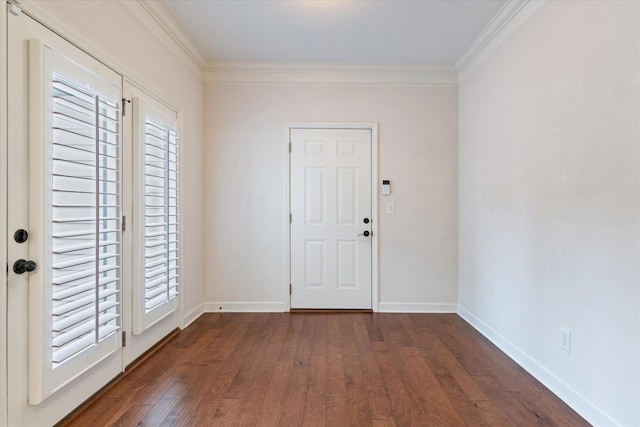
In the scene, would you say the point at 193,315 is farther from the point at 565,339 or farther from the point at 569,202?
the point at 569,202

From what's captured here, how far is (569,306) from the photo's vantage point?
191 cm

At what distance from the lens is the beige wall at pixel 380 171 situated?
3527 mm

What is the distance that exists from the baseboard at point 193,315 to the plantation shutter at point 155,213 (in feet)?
1.02

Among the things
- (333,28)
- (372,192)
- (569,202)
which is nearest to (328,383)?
(569,202)

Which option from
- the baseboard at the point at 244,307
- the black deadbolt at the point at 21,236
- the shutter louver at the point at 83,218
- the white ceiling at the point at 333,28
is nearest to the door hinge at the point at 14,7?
the shutter louver at the point at 83,218

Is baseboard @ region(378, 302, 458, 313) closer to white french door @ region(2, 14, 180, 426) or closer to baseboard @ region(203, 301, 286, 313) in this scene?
baseboard @ region(203, 301, 286, 313)

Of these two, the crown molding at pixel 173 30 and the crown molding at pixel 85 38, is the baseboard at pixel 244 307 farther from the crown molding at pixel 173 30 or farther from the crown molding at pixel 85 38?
the crown molding at pixel 173 30

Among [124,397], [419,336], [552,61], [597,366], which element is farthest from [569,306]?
[124,397]

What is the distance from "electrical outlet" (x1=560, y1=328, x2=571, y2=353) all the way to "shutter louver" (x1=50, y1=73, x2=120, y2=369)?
2826mm

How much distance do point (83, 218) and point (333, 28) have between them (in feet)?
7.89

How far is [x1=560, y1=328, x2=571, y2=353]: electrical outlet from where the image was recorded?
1907 mm

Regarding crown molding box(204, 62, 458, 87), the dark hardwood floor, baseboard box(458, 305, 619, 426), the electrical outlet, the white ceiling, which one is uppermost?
the white ceiling

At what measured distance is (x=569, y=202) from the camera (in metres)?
1.92

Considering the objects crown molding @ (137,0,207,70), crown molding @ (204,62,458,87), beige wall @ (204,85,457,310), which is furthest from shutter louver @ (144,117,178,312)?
crown molding @ (204,62,458,87)
